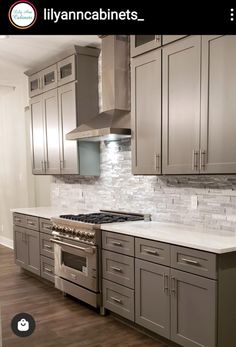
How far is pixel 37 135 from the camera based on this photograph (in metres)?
5.27

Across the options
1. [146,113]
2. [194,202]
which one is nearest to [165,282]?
[194,202]

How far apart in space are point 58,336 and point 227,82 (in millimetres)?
2505

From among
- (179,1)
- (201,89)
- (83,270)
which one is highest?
(179,1)

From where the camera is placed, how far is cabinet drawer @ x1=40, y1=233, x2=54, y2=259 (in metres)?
4.34

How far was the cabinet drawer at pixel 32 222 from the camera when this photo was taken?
15.1ft

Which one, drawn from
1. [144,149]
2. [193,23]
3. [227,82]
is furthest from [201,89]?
[193,23]

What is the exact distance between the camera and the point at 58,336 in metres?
3.15

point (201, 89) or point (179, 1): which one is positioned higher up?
point (179, 1)

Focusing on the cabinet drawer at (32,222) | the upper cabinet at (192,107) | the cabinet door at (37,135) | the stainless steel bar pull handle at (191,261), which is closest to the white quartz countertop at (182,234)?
the stainless steel bar pull handle at (191,261)

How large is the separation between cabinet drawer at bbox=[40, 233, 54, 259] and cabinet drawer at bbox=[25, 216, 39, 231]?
170 millimetres

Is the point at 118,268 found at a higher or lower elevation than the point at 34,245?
higher

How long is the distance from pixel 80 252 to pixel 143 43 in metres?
2.13

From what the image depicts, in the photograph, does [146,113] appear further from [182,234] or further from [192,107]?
[182,234]

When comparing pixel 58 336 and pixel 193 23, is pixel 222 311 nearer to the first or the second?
pixel 58 336
